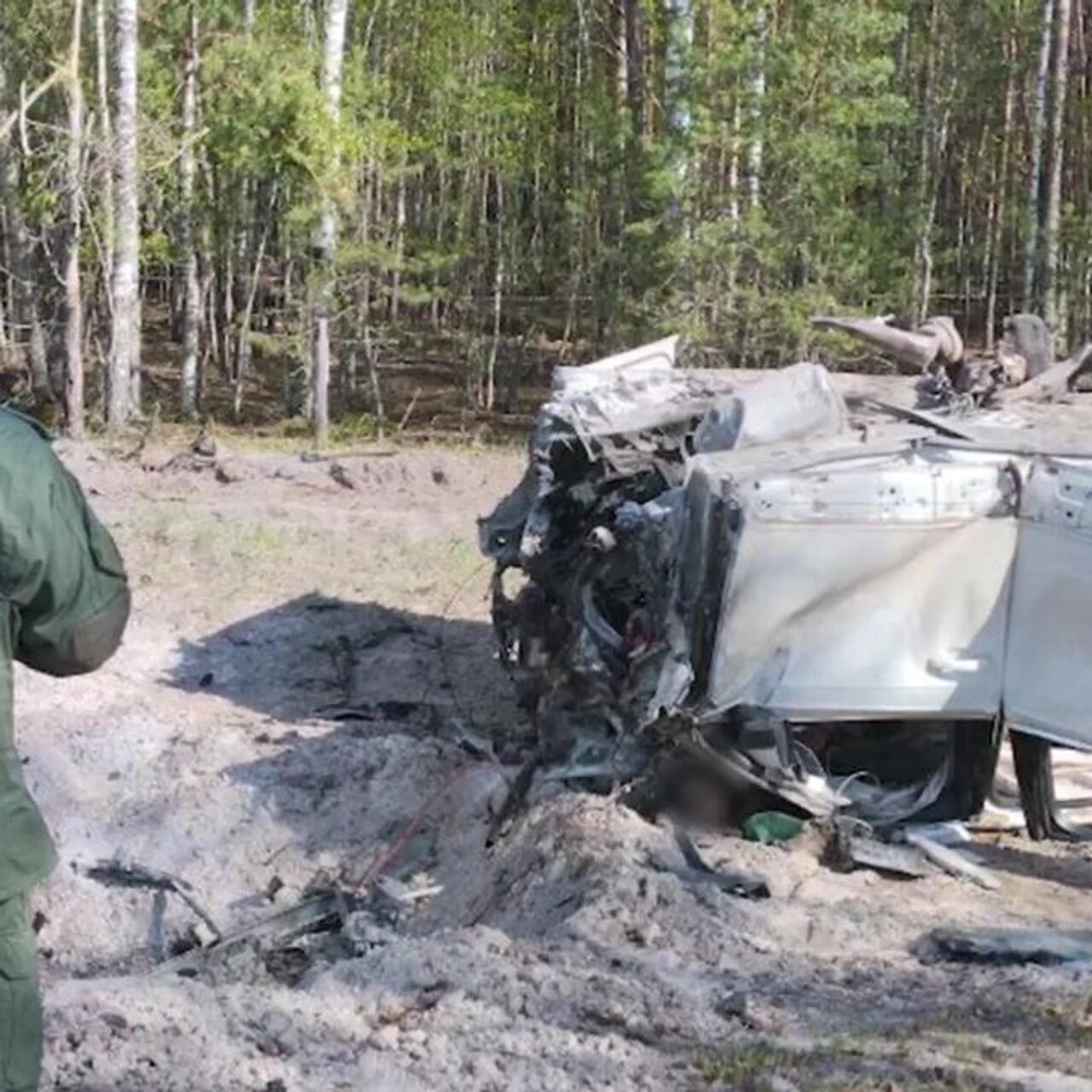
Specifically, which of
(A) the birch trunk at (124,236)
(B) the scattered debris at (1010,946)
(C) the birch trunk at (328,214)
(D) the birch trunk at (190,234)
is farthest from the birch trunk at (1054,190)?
(B) the scattered debris at (1010,946)

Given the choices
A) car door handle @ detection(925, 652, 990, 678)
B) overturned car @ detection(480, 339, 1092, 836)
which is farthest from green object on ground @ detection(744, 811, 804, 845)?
car door handle @ detection(925, 652, 990, 678)

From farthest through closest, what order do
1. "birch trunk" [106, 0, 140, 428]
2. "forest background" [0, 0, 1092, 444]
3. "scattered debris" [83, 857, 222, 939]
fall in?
"forest background" [0, 0, 1092, 444], "birch trunk" [106, 0, 140, 428], "scattered debris" [83, 857, 222, 939]

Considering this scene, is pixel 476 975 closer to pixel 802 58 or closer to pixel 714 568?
pixel 714 568

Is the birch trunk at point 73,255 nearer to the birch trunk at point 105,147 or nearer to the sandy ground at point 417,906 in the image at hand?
the birch trunk at point 105,147

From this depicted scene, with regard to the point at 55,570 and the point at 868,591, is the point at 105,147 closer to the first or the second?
the point at 868,591

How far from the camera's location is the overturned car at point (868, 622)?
7.04 metres

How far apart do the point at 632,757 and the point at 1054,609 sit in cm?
173

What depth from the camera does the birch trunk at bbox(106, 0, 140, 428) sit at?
68.2 ft

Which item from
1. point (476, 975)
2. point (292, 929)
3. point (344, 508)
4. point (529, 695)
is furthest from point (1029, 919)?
point (344, 508)

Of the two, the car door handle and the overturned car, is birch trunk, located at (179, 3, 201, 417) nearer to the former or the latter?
the overturned car

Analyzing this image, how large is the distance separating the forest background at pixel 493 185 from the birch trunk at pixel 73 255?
0.15 ft

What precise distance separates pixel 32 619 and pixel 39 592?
8cm

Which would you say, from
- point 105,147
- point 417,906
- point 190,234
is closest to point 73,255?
point 105,147

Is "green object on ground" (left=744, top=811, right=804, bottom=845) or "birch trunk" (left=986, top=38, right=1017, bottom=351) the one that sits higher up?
"birch trunk" (left=986, top=38, right=1017, bottom=351)
